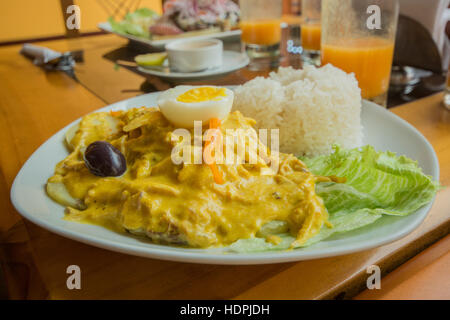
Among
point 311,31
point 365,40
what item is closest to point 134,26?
point 311,31

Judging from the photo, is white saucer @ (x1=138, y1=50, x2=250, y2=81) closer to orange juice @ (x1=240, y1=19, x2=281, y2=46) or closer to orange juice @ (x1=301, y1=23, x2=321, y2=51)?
orange juice @ (x1=240, y1=19, x2=281, y2=46)

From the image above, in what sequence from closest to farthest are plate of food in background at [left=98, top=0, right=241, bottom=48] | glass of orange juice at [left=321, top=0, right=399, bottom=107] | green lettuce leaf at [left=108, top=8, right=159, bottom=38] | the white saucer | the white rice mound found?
the white rice mound
glass of orange juice at [left=321, top=0, right=399, bottom=107]
the white saucer
plate of food in background at [left=98, top=0, right=241, bottom=48]
green lettuce leaf at [left=108, top=8, right=159, bottom=38]

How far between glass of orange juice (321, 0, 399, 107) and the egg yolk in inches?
38.5

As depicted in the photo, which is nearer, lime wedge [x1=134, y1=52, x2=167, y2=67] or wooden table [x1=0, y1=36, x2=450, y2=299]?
wooden table [x1=0, y1=36, x2=450, y2=299]

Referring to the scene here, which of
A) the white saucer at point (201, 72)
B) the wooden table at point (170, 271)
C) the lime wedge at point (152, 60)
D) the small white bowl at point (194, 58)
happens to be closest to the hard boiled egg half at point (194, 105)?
the wooden table at point (170, 271)

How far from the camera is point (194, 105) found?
121 centimetres

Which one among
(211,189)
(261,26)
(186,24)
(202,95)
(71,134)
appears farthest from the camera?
(186,24)

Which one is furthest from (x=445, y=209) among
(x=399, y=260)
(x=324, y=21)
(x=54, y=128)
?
(x=54, y=128)

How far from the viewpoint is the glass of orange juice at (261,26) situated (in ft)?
9.15

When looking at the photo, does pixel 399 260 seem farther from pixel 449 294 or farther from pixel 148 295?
pixel 148 295

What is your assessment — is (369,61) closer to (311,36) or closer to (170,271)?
(311,36)

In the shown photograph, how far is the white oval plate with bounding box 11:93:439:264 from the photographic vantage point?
0.82 m

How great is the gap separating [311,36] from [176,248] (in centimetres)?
218

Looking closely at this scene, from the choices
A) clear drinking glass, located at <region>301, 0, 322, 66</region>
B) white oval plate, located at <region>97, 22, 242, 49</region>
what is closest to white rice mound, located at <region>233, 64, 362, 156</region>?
clear drinking glass, located at <region>301, 0, 322, 66</region>
